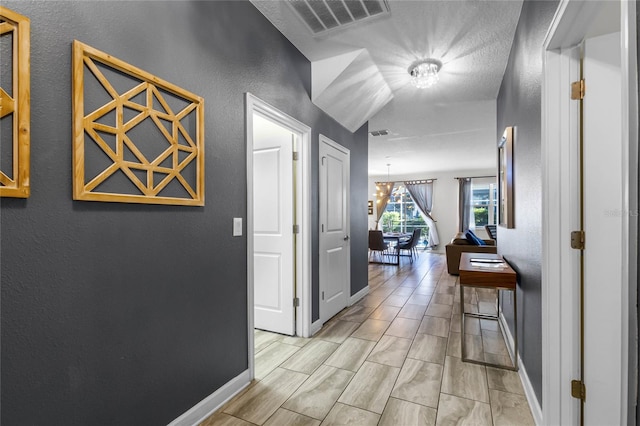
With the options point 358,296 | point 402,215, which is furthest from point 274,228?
point 402,215

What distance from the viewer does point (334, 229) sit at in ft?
11.4

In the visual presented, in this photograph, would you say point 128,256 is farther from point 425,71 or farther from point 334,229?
point 425,71

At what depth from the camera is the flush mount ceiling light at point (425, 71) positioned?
2.91 metres

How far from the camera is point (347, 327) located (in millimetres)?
3150

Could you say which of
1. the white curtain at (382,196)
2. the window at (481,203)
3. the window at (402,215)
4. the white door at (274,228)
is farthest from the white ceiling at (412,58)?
the window at (402,215)

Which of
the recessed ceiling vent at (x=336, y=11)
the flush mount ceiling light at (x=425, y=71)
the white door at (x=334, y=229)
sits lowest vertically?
the white door at (x=334, y=229)

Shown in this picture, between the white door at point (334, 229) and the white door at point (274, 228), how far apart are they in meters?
0.41

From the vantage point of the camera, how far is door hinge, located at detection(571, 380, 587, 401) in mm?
1425

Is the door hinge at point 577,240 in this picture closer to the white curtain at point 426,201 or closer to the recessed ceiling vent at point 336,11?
the recessed ceiling vent at point 336,11

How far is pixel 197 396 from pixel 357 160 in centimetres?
329

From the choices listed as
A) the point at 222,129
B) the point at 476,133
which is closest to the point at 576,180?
the point at 222,129

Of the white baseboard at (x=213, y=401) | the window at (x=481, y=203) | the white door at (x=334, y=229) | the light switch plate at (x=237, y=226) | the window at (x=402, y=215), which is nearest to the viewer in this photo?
the white baseboard at (x=213, y=401)

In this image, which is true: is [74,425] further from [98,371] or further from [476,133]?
[476,133]

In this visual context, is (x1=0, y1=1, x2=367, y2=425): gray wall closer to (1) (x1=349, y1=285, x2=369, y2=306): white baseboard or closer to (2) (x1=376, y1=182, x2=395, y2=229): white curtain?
(1) (x1=349, y1=285, x2=369, y2=306): white baseboard
